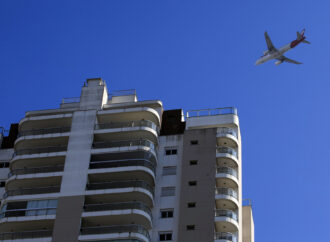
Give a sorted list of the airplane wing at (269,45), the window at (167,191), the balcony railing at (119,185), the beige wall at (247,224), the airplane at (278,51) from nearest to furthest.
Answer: the balcony railing at (119,185) → the window at (167,191) → the beige wall at (247,224) → the airplane at (278,51) → the airplane wing at (269,45)

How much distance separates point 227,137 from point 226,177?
5.61m

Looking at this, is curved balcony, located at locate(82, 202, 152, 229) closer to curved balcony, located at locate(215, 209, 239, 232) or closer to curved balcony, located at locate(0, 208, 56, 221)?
curved balcony, located at locate(0, 208, 56, 221)

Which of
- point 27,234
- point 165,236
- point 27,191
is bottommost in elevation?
point 27,234

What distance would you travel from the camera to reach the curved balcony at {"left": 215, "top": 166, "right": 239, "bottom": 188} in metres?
83.0

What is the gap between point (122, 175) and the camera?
83750mm

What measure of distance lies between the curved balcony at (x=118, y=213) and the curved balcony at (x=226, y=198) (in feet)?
26.5

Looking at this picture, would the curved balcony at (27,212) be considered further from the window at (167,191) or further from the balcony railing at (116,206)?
the window at (167,191)

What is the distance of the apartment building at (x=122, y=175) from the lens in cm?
7944

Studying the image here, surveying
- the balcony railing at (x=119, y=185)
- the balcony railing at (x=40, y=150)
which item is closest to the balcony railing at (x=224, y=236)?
the balcony railing at (x=119, y=185)

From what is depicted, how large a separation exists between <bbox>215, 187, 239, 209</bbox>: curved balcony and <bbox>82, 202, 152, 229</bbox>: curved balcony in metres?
8.09

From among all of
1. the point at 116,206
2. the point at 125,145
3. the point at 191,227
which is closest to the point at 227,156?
the point at 191,227

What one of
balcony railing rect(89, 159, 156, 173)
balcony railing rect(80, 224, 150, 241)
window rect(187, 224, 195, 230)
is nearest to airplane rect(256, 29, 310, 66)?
balcony railing rect(89, 159, 156, 173)

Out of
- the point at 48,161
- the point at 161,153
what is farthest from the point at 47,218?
the point at 161,153

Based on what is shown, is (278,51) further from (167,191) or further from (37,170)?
(37,170)
